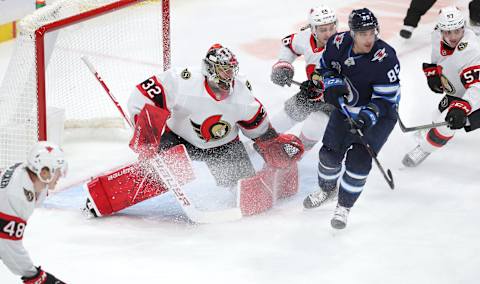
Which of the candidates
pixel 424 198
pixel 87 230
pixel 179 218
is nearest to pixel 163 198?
pixel 179 218

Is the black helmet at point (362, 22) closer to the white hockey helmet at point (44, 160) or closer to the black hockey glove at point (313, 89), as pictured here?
the black hockey glove at point (313, 89)

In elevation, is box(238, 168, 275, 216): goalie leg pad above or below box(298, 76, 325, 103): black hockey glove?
below

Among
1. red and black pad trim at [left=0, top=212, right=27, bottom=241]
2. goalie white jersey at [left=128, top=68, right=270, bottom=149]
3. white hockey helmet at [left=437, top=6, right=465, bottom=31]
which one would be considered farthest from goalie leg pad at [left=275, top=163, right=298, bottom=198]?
red and black pad trim at [left=0, top=212, right=27, bottom=241]

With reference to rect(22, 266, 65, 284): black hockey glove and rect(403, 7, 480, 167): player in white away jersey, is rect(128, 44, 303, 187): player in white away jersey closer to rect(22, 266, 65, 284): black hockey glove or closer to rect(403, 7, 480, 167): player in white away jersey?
rect(403, 7, 480, 167): player in white away jersey

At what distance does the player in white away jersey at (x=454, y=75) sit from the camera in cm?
430

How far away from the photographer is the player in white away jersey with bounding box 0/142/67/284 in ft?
9.24

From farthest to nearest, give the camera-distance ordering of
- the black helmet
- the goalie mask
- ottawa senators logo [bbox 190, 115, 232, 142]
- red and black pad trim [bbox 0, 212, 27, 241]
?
ottawa senators logo [bbox 190, 115, 232, 142], the goalie mask, the black helmet, red and black pad trim [bbox 0, 212, 27, 241]

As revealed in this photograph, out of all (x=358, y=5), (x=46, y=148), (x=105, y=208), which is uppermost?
(x=46, y=148)

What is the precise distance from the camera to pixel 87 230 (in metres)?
3.94

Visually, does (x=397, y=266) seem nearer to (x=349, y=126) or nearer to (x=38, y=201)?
(x=349, y=126)

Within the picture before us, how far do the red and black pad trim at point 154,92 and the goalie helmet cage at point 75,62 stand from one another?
1.48 ft

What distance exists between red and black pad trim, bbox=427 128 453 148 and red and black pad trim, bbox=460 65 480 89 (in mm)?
350

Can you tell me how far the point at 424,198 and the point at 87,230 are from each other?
1585mm

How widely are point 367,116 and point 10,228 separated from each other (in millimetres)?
1589
